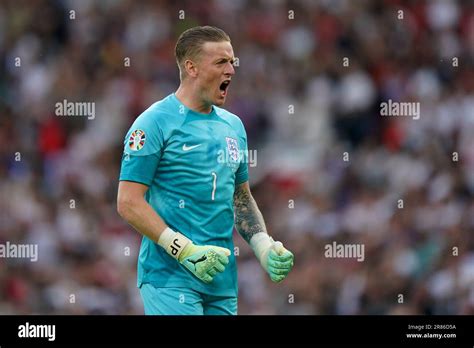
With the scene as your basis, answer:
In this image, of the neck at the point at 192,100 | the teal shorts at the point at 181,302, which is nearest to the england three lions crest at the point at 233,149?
the neck at the point at 192,100

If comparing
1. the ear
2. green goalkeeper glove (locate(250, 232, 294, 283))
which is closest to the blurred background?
green goalkeeper glove (locate(250, 232, 294, 283))

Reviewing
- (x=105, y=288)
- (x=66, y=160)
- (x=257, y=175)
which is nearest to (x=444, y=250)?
(x=257, y=175)

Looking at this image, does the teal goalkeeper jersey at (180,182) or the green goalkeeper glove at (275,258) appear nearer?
the teal goalkeeper jersey at (180,182)

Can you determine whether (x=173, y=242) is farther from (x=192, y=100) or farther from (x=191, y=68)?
(x=191, y=68)

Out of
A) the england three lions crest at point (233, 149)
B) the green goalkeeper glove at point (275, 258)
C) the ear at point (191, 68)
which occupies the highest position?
the ear at point (191, 68)


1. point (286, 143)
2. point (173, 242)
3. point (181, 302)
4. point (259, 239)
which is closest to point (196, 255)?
point (173, 242)

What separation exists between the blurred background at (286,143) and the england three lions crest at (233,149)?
378 cm

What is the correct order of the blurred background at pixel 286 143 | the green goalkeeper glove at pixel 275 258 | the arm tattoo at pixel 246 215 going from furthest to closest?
the blurred background at pixel 286 143, the arm tattoo at pixel 246 215, the green goalkeeper glove at pixel 275 258

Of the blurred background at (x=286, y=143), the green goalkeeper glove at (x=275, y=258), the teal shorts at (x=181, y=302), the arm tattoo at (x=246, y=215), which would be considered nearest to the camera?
the teal shorts at (x=181, y=302)

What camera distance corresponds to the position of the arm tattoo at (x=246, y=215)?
6277 mm

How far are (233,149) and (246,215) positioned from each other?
42 centimetres

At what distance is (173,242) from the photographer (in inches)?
226

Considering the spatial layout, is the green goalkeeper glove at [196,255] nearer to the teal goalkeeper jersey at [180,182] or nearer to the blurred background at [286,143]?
the teal goalkeeper jersey at [180,182]

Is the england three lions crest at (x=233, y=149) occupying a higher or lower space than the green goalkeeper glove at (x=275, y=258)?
higher
